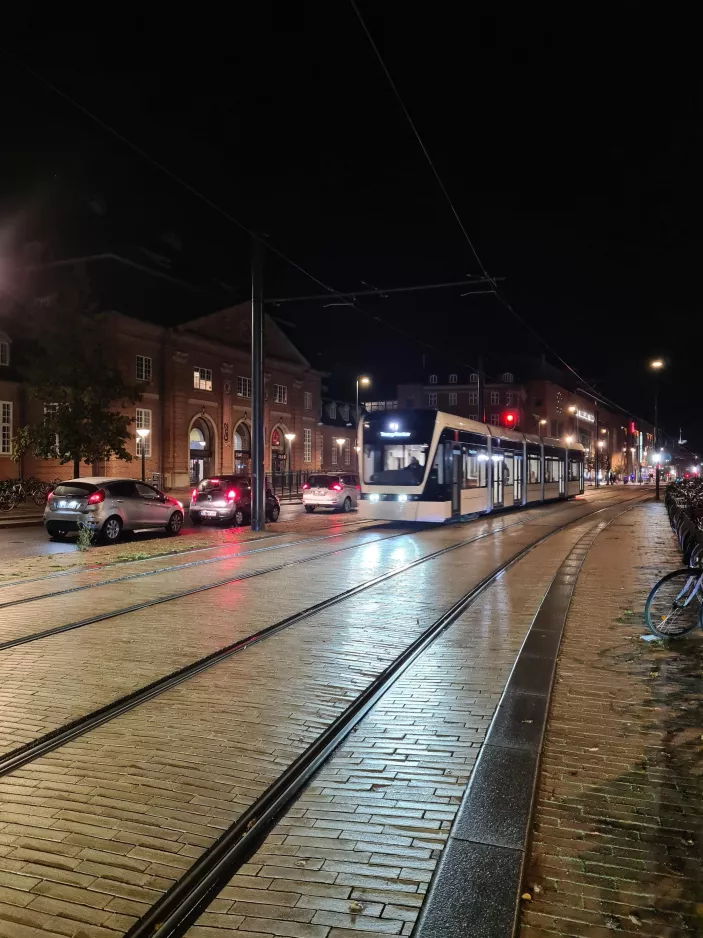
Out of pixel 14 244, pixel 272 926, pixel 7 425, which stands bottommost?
pixel 272 926

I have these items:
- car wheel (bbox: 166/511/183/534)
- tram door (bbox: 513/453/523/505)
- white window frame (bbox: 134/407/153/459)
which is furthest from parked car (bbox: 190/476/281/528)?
white window frame (bbox: 134/407/153/459)

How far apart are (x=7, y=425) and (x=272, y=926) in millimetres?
39668

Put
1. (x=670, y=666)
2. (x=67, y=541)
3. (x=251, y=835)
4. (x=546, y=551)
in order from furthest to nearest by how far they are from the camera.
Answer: (x=67, y=541), (x=546, y=551), (x=670, y=666), (x=251, y=835)

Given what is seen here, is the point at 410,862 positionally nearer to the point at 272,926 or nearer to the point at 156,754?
the point at 272,926

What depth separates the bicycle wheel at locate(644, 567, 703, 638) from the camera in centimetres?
773

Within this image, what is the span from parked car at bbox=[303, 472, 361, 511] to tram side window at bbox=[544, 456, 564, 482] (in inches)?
365

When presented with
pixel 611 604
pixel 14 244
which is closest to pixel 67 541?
pixel 611 604

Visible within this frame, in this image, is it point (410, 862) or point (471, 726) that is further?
point (471, 726)

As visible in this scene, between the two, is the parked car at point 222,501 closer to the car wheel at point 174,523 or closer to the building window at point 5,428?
the car wheel at point 174,523

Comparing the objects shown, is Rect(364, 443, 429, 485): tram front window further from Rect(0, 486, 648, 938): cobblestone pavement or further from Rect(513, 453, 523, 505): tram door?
Rect(0, 486, 648, 938): cobblestone pavement

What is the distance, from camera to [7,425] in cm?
3816

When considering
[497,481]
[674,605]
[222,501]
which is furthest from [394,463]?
[674,605]

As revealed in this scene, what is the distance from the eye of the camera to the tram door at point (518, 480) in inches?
1144

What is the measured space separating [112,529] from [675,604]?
13.7 metres
